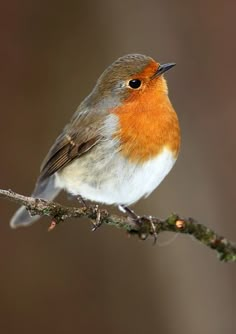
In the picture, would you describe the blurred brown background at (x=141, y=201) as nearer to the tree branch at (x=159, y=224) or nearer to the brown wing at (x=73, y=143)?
the brown wing at (x=73, y=143)

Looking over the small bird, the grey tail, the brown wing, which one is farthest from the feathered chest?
the grey tail

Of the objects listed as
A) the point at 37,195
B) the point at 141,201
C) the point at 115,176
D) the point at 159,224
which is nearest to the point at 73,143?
the point at 115,176

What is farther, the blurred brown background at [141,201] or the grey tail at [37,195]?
the blurred brown background at [141,201]

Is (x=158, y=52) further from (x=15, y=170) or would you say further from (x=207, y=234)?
(x=207, y=234)

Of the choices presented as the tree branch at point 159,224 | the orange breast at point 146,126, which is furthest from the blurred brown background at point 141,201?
the tree branch at point 159,224

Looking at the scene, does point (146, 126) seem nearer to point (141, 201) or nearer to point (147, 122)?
point (147, 122)
